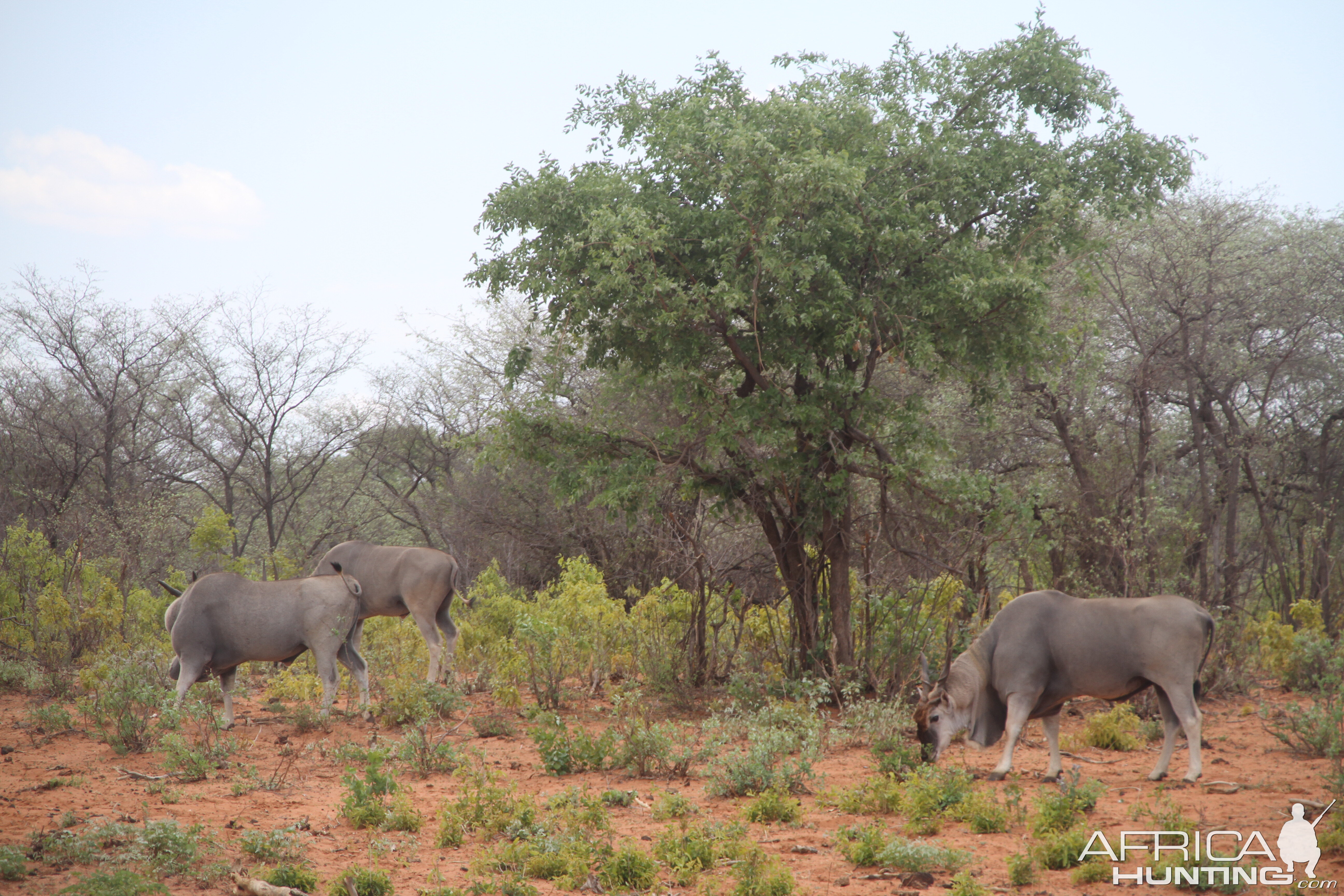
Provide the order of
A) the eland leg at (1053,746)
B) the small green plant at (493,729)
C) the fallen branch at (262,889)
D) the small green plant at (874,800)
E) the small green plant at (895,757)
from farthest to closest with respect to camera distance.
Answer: the small green plant at (493,729) < the eland leg at (1053,746) < the small green plant at (895,757) < the small green plant at (874,800) < the fallen branch at (262,889)

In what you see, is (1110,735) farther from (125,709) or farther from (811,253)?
(125,709)

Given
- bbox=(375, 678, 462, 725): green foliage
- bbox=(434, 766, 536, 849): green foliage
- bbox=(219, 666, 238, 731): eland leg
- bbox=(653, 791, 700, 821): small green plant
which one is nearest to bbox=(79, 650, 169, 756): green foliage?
bbox=(219, 666, 238, 731): eland leg

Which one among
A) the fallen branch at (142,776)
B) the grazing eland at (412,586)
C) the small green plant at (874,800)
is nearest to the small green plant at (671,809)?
the small green plant at (874,800)

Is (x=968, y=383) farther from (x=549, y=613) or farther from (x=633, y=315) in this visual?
(x=549, y=613)

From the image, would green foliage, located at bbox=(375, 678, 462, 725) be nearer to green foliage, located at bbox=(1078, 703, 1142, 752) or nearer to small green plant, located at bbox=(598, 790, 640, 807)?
small green plant, located at bbox=(598, 790, 640, 807)

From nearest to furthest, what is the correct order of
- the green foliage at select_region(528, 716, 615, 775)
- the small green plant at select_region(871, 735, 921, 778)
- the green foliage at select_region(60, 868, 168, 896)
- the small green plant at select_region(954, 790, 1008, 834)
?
1. the green foliage at select_region(60, 868, 168, 896)
2. the small green plant at select_region(954, 790, 1008, 834)
3. the small green plant at select_region(871, 735, 921, 778)
4. the green foliage at select_region(528, 716, 615, 775)

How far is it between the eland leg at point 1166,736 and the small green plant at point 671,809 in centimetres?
393

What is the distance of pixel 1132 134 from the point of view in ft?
34.6

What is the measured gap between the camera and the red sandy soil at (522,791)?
5789 millimetres

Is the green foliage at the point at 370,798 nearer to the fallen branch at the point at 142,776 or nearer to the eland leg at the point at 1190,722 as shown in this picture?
the fallen branch at the point at 142,776

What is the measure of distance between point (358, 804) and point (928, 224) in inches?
302

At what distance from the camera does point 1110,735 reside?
9.77 metres

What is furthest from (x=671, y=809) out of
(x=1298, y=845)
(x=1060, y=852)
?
(x=1298, y=845)

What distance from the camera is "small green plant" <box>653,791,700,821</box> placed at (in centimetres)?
699
